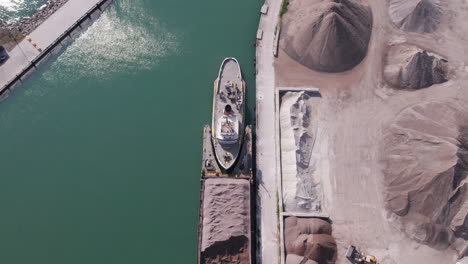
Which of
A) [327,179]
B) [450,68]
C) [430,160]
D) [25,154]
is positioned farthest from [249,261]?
[450,68]

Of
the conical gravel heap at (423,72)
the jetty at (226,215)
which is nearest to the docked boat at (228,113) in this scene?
the jetty at (226,215)

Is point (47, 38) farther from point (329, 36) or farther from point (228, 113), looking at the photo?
point (329, 36)

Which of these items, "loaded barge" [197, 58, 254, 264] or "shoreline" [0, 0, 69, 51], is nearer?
"loaded barge" [197, 58, 254, 264]

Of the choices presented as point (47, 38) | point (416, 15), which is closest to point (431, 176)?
point (416, 15)

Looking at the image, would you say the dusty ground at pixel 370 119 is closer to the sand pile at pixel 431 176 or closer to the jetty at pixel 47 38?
the sand pile at pixel 431 176

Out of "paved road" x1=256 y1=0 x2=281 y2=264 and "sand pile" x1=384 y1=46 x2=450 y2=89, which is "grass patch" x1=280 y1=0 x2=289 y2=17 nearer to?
"paved road" x1=256 y1=0 x2=281 y2=264

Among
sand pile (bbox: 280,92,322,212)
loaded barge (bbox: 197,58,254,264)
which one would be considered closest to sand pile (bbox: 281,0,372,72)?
sand pile (bbox: 280,92,322,212)
